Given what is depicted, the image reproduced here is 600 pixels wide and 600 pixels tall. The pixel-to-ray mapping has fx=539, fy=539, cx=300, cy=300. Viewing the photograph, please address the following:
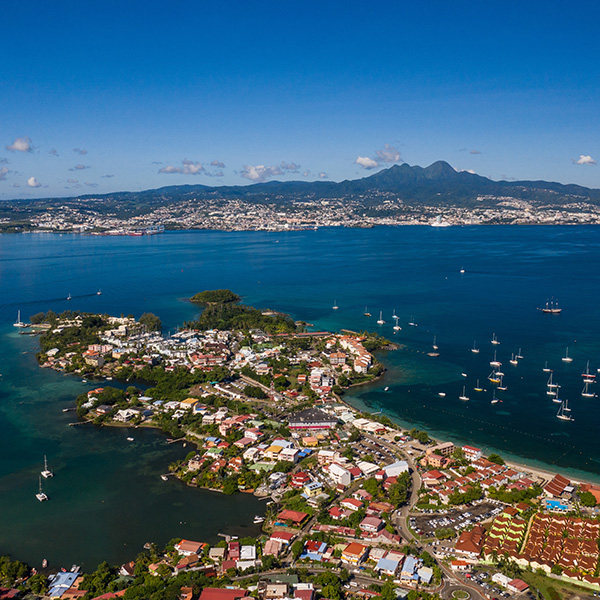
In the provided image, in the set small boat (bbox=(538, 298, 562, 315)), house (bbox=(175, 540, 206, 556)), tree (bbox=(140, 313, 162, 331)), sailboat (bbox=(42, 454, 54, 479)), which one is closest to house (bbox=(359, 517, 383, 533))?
house (bbox=(175, 540, 206, 556))

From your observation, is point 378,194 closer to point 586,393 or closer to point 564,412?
point 586,393

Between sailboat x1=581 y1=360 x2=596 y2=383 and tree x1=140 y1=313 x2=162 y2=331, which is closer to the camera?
sailboat x1=581 y1=360 x2=596 y2=383

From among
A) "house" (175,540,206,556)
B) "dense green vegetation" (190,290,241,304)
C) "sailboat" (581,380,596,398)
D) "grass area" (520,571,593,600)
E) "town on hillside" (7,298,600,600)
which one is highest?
"dense green vegetation" (190,290,241,304)

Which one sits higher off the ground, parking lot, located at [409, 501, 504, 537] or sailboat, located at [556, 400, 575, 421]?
sailboat, located at [556, 400, 575, 421]

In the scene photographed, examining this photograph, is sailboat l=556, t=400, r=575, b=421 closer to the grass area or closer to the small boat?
the grass area

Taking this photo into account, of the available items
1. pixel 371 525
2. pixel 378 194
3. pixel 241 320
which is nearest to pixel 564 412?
pixel 371 525
